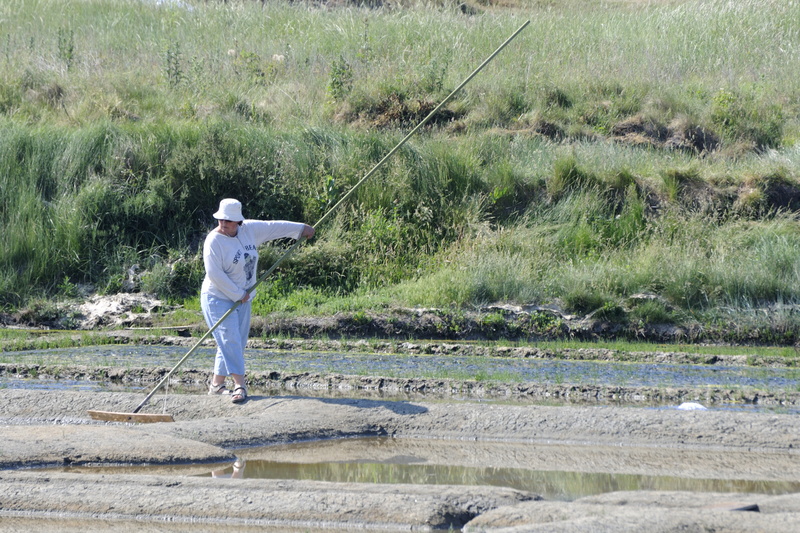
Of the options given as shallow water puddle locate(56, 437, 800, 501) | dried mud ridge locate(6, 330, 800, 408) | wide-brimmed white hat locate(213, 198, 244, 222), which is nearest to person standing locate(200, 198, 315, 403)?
wide-brimmed white hat locate(213, 198, 244, 222)

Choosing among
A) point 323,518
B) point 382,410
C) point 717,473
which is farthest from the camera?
point 382,410

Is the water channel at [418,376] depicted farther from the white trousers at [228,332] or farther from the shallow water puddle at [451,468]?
the white trousers at [228,332]

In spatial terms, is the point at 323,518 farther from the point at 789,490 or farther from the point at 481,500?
the point at 789,490

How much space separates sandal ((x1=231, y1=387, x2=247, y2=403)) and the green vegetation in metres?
6.58

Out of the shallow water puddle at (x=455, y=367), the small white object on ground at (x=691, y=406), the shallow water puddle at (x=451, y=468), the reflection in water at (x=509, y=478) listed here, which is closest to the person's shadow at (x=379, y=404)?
the shallow water puddle at (x=451, y=468)

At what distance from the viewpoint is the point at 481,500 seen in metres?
5.87

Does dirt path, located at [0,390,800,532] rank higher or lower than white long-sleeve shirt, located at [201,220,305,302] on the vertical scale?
lower

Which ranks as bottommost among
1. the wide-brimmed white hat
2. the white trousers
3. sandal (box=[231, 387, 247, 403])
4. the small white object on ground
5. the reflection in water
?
the small white object on ground

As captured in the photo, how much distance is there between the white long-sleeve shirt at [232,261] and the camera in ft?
29.6

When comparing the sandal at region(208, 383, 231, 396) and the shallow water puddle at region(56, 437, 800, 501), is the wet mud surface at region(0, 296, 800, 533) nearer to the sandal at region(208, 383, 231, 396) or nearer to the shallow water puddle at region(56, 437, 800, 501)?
the shallow water puddle at region(56, 437, 800, 501)

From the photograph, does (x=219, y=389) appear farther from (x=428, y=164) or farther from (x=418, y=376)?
(x=428, y=164)

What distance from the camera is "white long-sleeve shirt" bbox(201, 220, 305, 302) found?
9031 mm

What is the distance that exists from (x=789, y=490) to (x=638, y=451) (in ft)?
4.49

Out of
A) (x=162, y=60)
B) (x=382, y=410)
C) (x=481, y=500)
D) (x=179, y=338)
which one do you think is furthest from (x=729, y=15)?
(x=481, y=500)
